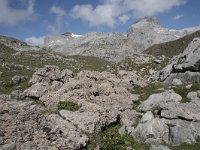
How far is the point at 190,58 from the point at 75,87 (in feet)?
56.8

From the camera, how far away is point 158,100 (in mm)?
30953

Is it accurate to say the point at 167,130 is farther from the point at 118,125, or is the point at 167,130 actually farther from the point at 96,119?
the point at 96,119

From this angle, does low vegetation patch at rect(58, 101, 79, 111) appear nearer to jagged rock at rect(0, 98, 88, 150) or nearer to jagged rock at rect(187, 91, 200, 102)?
jagged rock at rect(0, 98, 88, 150)

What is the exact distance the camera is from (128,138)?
24.9 metres

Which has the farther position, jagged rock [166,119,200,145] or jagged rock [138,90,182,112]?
jagged rock [138,90,182,112]

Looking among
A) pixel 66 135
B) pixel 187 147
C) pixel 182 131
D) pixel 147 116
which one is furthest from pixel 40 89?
Result: pixel 187 147

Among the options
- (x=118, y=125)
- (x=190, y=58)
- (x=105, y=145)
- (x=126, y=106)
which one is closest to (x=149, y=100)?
(x=126, y=106)

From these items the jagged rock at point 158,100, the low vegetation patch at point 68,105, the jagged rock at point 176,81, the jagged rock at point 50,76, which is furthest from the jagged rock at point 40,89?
the jagged rock at point 176,81

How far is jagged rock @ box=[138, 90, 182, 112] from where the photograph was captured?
29.3 m

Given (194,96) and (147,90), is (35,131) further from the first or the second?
(147,90)

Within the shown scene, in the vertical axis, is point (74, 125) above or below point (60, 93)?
below

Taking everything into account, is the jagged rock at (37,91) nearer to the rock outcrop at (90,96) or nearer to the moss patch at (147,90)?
the rock outcrop at (90,96)

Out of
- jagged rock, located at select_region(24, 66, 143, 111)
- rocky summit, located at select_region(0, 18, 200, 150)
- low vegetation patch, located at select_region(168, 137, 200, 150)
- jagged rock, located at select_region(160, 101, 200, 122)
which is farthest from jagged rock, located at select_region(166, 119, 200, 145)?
jagged rock, located at select_region(24, 66, 143, 111)

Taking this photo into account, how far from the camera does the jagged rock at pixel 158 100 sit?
96.2 feet
